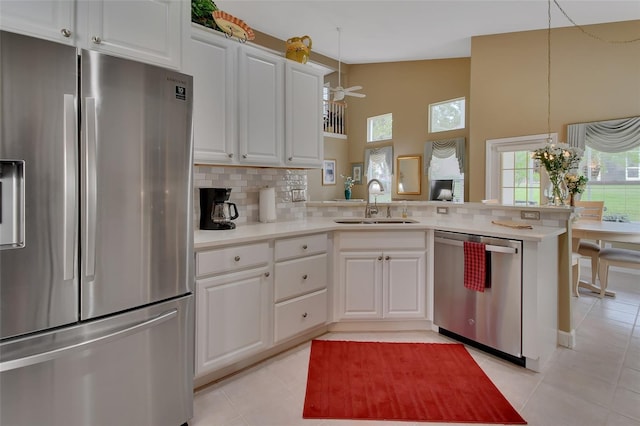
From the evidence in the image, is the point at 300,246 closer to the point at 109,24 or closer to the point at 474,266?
the point at 474,266

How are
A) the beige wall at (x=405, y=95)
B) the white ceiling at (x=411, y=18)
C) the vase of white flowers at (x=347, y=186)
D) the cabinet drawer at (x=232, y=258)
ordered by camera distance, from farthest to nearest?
the vase of white flowers at (x=347, y=186) < the beige wall at (x=405, y=95) < the white ceiling at (x=411, y=18) < the cabinet drawer at (x=232, y=258)

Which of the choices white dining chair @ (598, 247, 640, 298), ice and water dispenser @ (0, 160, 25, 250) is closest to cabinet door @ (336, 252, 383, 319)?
ice and water dispenser @ (0, 160, 25, 250)

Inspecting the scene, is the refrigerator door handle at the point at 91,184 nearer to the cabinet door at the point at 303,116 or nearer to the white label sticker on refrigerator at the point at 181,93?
the white label sticker on refrigerator at the point at 181,93

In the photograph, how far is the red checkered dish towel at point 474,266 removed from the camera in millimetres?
2307

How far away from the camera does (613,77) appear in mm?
4652

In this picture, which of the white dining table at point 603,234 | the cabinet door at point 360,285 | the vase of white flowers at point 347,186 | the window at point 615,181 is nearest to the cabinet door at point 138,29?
the cabinet door at point 360,285

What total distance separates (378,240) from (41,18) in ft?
7.61

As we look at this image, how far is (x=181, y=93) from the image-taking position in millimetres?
1550

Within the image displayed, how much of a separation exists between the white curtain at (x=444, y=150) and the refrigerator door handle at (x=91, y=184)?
6.39 m

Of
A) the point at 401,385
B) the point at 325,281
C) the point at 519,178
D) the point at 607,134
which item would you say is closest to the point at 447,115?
the point at 519,178

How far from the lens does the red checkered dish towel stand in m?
2.31

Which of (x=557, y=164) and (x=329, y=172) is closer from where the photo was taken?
(x=557, y=164)

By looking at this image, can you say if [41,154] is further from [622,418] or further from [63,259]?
[622,418]

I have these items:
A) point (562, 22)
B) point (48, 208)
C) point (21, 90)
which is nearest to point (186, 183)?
point (48, 208)
